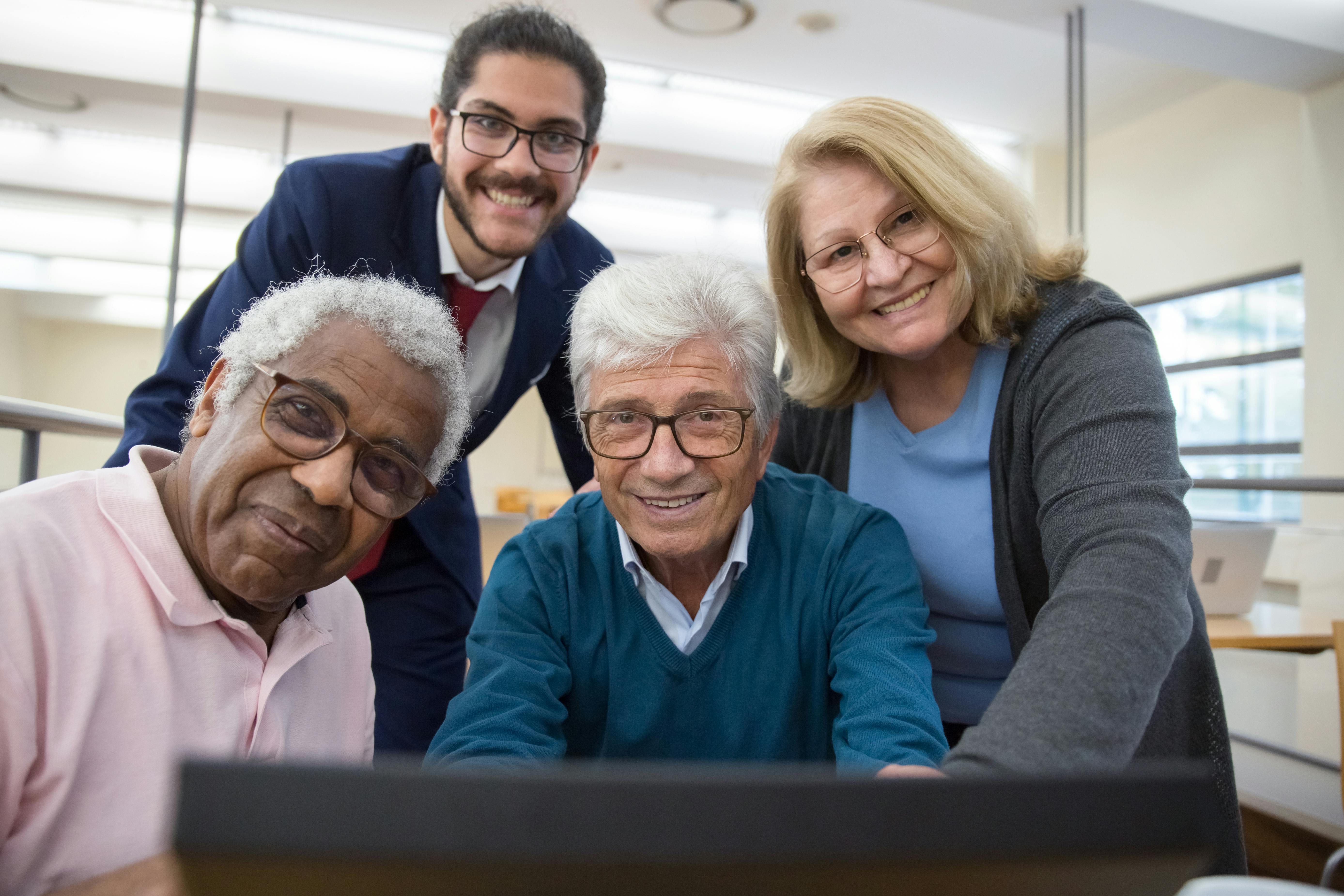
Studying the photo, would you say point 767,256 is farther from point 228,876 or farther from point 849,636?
point 228,876

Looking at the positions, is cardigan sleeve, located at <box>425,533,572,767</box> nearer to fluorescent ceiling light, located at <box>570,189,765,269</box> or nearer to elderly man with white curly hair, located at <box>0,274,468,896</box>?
elderly man with white curly hair, located at <box>0,274,468,896</box>

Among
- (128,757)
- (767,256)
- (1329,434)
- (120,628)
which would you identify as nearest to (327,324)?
(120,628)

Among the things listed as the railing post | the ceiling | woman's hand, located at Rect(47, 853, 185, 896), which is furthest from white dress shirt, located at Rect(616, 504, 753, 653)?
the ceiling

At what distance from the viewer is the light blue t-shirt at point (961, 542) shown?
1.33 m

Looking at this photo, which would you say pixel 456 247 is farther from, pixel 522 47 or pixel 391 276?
pixel 522 47

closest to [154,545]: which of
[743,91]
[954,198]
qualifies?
[954,198]

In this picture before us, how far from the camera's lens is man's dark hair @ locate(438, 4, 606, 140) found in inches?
65.9

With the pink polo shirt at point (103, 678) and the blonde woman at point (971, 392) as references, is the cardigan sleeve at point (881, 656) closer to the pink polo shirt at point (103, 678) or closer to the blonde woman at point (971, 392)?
the blonde woman at point (971, 392)

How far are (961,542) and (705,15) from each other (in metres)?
4.45

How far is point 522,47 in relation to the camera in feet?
5.48

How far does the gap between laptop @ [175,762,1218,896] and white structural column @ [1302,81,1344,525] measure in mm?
5649

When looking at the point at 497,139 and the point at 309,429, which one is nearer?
the point at 309,429

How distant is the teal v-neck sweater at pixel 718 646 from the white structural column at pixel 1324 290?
491 centimetres

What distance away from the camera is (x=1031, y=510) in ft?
4.06
